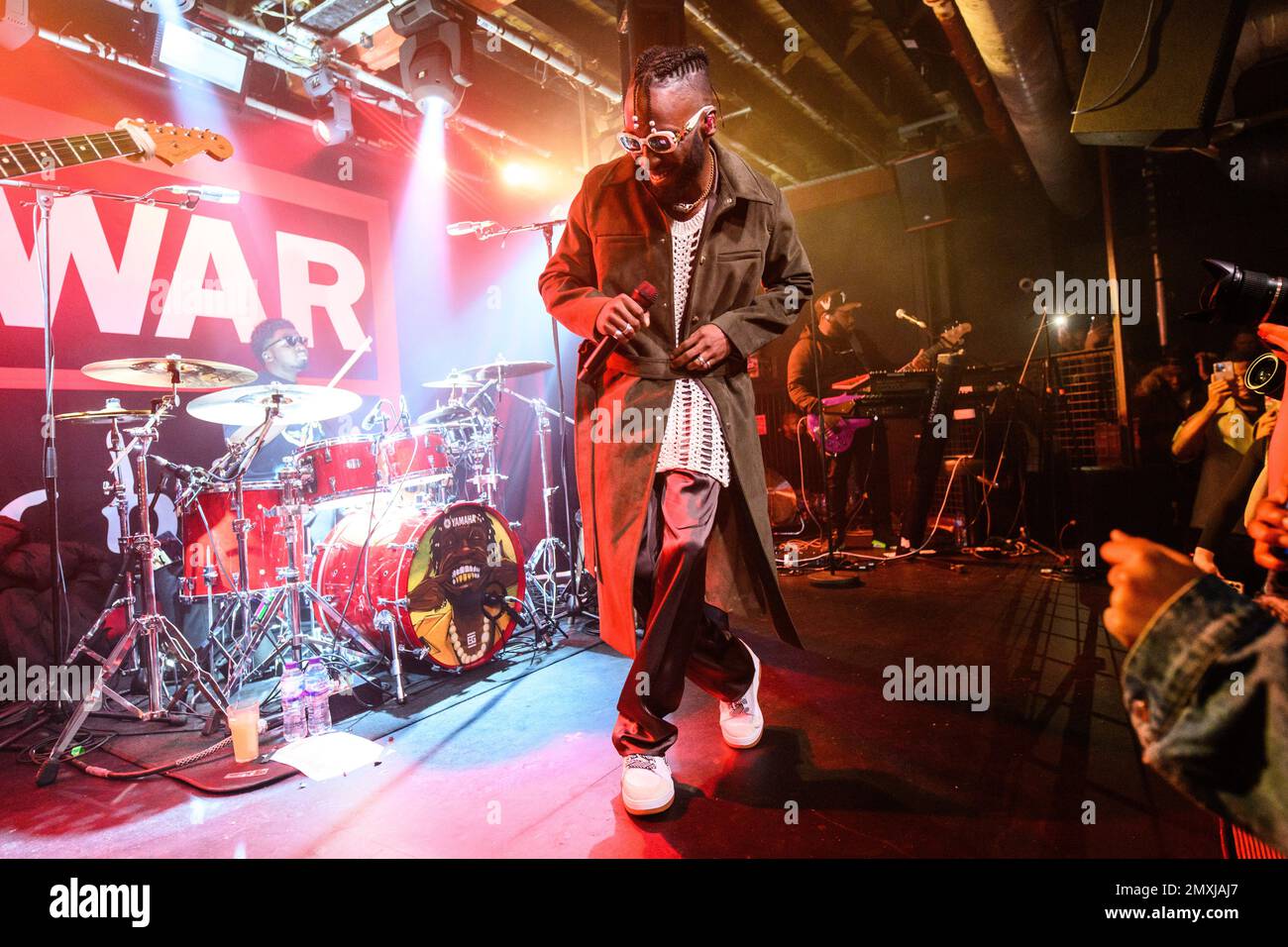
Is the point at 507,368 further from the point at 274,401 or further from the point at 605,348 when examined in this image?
the point at 605,348

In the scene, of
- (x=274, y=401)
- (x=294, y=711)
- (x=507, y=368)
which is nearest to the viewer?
(x=294, y=711)

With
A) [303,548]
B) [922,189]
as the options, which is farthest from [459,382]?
[922,189]

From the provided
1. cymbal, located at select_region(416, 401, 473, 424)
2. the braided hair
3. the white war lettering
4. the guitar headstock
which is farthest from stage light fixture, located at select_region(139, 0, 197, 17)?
the braided hair

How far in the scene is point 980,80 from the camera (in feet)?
21.0

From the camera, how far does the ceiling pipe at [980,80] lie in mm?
5336

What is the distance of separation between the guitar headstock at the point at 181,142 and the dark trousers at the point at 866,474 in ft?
18.8

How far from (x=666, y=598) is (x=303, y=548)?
281cm

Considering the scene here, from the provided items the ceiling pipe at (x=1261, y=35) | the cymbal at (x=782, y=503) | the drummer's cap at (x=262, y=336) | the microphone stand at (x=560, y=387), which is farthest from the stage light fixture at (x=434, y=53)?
the ceiling pipe at (x=1261, y=35)

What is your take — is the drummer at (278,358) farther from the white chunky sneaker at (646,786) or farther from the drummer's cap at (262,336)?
the white chunky sneaker at (646,786)

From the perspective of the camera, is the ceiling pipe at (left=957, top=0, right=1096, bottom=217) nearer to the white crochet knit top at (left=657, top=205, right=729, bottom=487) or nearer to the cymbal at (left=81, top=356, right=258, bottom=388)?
the white crochet knit top at (left=657, top=205, right=729, bottom=487)

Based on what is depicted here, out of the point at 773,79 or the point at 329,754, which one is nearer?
the point at 329,754

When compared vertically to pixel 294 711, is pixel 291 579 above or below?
above

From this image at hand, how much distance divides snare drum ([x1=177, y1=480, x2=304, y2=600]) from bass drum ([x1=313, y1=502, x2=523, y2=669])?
0.38 meters
